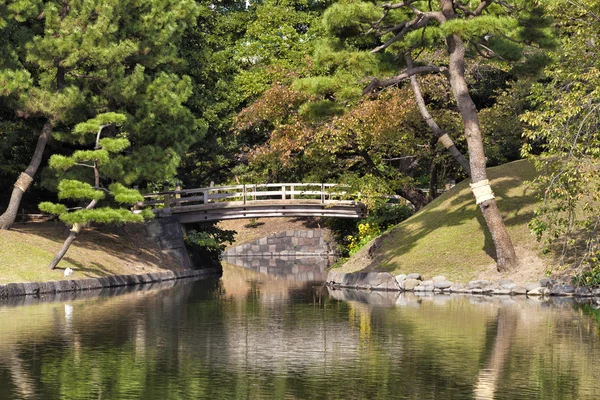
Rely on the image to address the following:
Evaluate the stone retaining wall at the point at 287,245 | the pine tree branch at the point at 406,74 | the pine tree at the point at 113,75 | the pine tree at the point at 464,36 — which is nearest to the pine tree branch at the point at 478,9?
the pine tree at the point at 464,36

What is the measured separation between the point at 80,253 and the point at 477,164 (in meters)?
Answer: 17.0

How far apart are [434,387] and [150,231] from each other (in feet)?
115

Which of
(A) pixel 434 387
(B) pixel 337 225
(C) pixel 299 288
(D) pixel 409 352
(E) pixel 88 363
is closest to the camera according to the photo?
(A) pixel 434 387

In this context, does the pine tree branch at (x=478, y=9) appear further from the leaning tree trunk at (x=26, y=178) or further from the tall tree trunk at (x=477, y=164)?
the leaning tree trunk at (x=26, y=178)

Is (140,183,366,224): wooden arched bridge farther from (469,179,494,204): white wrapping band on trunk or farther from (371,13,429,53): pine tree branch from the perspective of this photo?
(469,179,494,204): white wrapping band on trunk

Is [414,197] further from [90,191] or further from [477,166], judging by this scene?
[90,191]

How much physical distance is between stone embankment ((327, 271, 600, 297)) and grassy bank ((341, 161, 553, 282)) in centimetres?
52

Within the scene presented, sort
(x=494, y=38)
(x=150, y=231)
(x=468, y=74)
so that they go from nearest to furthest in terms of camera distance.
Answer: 1. (x=494, y=38)
2. (x=468, y=74)
3. (x=150, y=231)

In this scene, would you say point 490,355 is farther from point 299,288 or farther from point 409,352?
point 299,288

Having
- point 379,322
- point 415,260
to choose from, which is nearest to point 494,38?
point 415,260

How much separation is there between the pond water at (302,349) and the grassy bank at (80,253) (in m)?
5.13

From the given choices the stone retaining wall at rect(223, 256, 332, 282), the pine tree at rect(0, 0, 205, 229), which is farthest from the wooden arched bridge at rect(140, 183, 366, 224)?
the pine tree at rect(0, 0, 205, 229)

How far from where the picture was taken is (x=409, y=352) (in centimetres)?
1798

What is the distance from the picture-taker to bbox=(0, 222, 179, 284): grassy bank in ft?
116
